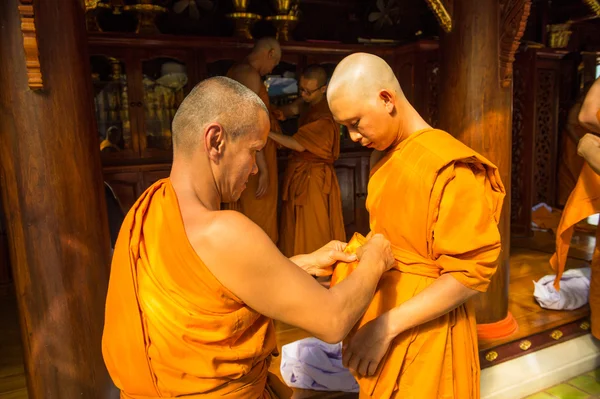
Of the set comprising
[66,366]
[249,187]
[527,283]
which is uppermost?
[249,187]

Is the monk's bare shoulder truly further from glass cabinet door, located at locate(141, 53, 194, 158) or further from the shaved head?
glass cabinet door, located at locate(141, 53, 194, 158)

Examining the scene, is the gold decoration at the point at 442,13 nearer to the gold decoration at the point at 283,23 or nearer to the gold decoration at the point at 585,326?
the gold decoration at the point at 585,326

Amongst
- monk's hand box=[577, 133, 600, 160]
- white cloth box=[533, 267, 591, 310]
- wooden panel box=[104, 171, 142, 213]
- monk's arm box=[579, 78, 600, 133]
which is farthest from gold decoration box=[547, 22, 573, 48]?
wooden panel box=[104, 171, 142, 213]

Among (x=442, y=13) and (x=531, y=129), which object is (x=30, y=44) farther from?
(x=531, y=129)

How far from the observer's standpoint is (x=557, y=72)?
257 inches

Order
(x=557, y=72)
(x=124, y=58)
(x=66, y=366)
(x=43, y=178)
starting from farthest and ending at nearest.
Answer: (x=557, y=72) < (x=124, y=58) < (x=66, y=366) < (x=43, y=178)

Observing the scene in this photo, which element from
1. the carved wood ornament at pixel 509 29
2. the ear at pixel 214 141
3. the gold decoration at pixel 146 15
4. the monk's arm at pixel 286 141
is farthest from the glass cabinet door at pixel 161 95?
the ear at pixel 214 141

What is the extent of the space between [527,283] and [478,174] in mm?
3272

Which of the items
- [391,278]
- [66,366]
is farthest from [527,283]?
[66,366]

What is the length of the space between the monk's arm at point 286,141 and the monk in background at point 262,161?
17 centimetres

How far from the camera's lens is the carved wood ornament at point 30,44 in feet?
6.09

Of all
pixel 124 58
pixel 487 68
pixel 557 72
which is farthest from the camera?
pixel 557 72

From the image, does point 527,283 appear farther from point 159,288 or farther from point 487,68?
point 159,288

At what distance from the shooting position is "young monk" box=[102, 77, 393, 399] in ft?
3.73
